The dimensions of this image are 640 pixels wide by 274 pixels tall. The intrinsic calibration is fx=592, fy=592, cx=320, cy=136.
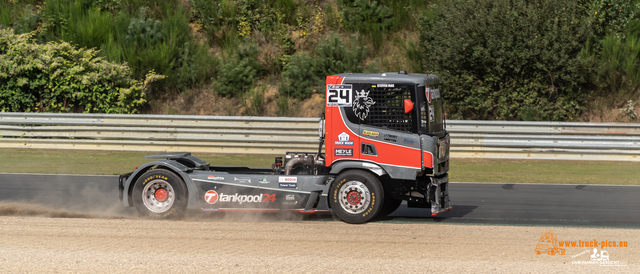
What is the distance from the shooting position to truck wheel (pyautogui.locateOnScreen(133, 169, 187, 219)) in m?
8.73

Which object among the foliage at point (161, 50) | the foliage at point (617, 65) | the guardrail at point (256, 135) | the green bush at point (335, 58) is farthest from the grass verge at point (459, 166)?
the foliage at point (161, 50)

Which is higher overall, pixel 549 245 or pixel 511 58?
pixel 511 58

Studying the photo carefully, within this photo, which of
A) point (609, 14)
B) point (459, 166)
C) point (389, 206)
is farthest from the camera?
point (609, 14)

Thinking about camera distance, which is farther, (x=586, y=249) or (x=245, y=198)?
(x=245, y=198)

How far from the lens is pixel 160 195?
8.82 meters

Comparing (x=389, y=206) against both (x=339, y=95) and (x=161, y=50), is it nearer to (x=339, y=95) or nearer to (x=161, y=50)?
(x=339, y=95)

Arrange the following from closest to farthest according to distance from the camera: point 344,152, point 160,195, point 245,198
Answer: point 344,152, point 245,198, point 160,195

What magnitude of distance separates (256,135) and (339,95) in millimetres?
9195

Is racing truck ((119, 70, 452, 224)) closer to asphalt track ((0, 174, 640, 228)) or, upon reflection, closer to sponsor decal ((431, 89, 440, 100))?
sponsor decal ((431, 89, 440, 100))

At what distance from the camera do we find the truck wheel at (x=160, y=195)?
8.73 metres

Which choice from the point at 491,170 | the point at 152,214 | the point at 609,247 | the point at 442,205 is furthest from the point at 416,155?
the point at 491,170

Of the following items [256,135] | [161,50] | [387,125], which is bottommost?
[256,135]

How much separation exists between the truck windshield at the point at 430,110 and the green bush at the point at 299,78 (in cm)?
1203

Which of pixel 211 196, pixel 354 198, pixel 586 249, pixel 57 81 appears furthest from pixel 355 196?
pixel 57 81
